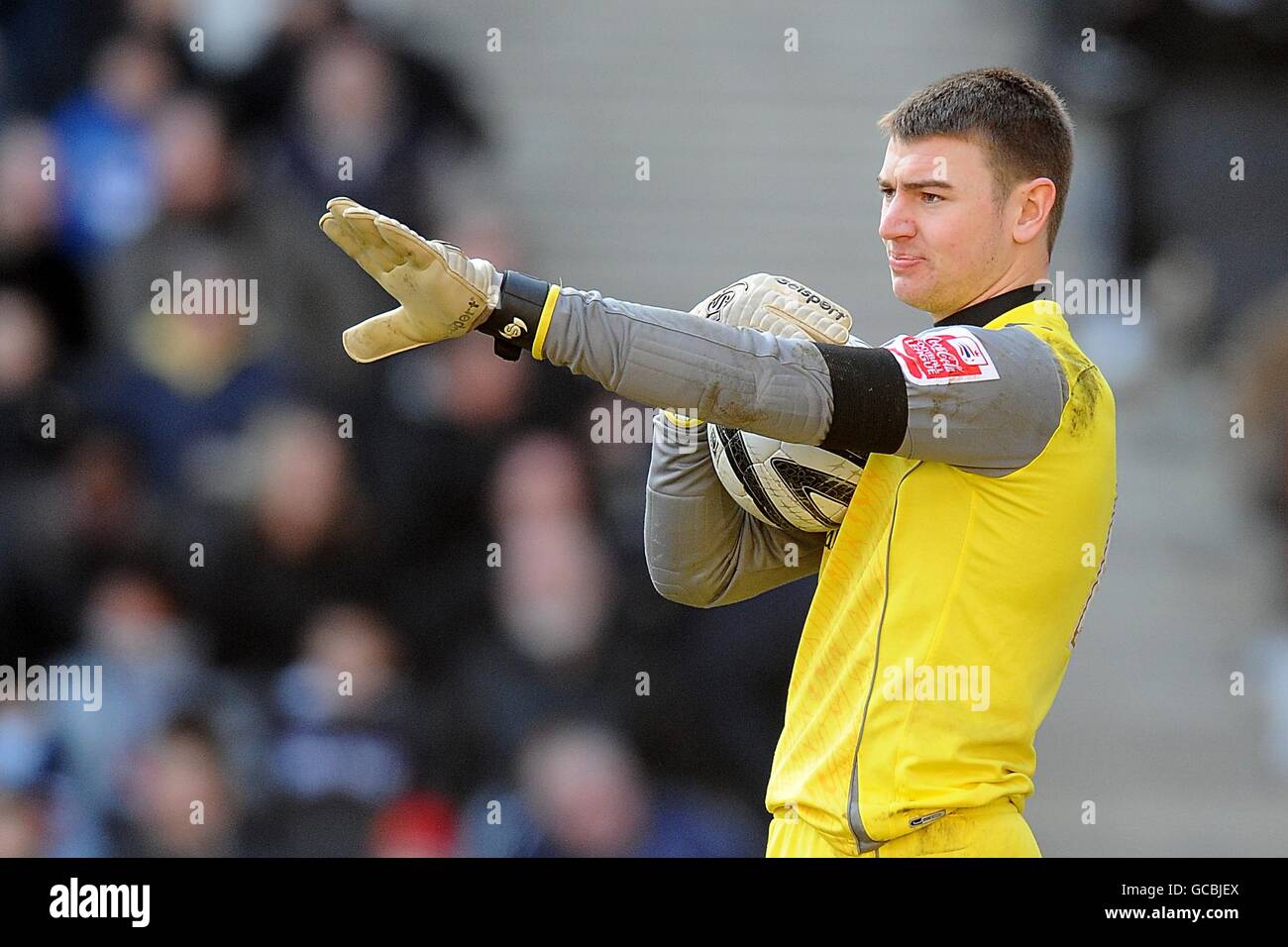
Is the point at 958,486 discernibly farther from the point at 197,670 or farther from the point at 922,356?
the point at 197,670

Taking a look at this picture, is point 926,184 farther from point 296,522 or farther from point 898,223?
point 296,522

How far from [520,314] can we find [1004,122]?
72 cm

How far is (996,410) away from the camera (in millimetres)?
1834

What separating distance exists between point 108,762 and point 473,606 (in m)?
1.08

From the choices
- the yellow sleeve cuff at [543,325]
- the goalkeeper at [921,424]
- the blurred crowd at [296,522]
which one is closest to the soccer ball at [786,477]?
the goalkeeper at [921,424]

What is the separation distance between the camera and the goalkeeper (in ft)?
5.75

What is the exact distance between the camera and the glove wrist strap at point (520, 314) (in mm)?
1756

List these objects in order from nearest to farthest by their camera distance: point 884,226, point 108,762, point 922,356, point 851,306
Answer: point 922,356
point 884,226
point 108,762
point 851,306

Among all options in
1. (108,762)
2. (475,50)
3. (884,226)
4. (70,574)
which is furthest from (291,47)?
A: (884,226)

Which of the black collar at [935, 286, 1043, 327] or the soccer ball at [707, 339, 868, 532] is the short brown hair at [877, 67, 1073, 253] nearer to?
the black collar at [935, 286, 1043, 327]

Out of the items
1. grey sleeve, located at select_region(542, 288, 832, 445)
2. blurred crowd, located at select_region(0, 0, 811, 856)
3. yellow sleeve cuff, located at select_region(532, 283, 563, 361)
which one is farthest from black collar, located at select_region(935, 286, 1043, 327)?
blurred crowd, located at select_region(0, 0, 811, 856)

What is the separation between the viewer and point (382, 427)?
14.6 feet

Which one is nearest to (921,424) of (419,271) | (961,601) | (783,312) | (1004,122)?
(961,601)

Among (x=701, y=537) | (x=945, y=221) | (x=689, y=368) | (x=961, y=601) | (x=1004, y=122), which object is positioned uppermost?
(x=1004, y=122)
